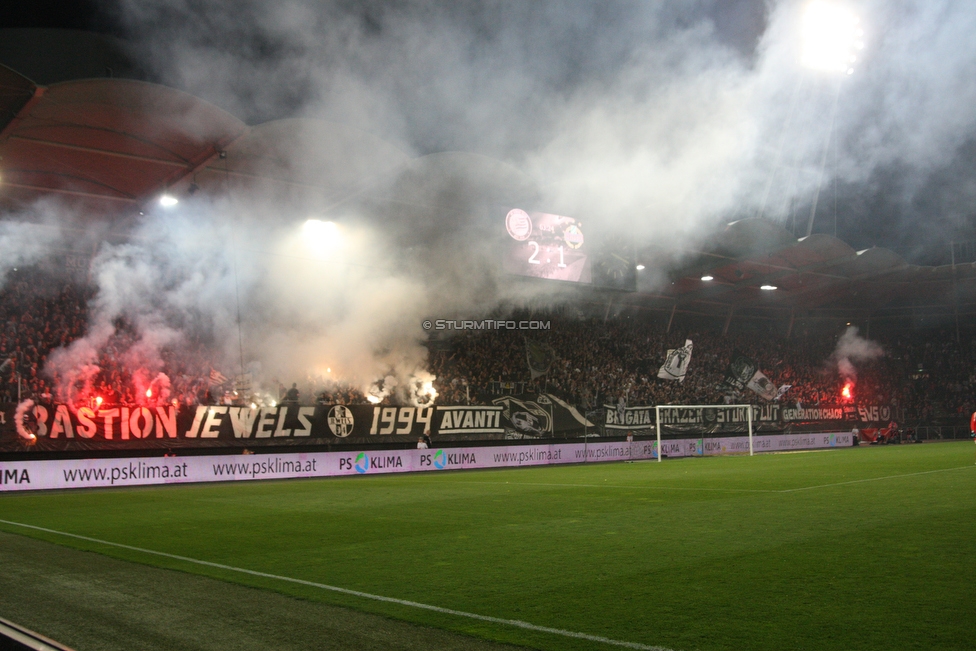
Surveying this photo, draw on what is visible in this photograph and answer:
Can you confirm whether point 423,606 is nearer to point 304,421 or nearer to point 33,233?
point 304,421

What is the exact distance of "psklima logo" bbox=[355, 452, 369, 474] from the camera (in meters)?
21.4

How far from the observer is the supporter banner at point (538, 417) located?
25.2 metres

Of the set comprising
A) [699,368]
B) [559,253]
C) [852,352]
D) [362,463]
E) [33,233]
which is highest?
[33,233]

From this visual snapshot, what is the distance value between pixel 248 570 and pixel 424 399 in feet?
64.2

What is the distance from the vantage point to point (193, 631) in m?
4.64

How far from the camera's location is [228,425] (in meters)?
19.9

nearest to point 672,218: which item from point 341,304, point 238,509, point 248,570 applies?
point 341,304

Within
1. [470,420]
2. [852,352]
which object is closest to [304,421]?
[470,420]

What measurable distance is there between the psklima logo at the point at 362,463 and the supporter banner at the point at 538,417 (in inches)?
207

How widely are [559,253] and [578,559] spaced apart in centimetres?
1745

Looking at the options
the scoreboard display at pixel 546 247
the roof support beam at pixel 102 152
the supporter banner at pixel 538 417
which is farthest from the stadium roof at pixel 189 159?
the supporter banner at pixel 538 417

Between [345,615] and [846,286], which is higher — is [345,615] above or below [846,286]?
below

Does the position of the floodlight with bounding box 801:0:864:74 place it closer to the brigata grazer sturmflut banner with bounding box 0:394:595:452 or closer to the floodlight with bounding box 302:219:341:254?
the brigata grazer sturmflut banner with bounding box 0:394:595:452

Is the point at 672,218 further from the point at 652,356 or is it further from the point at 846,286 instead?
the point at 846,286
